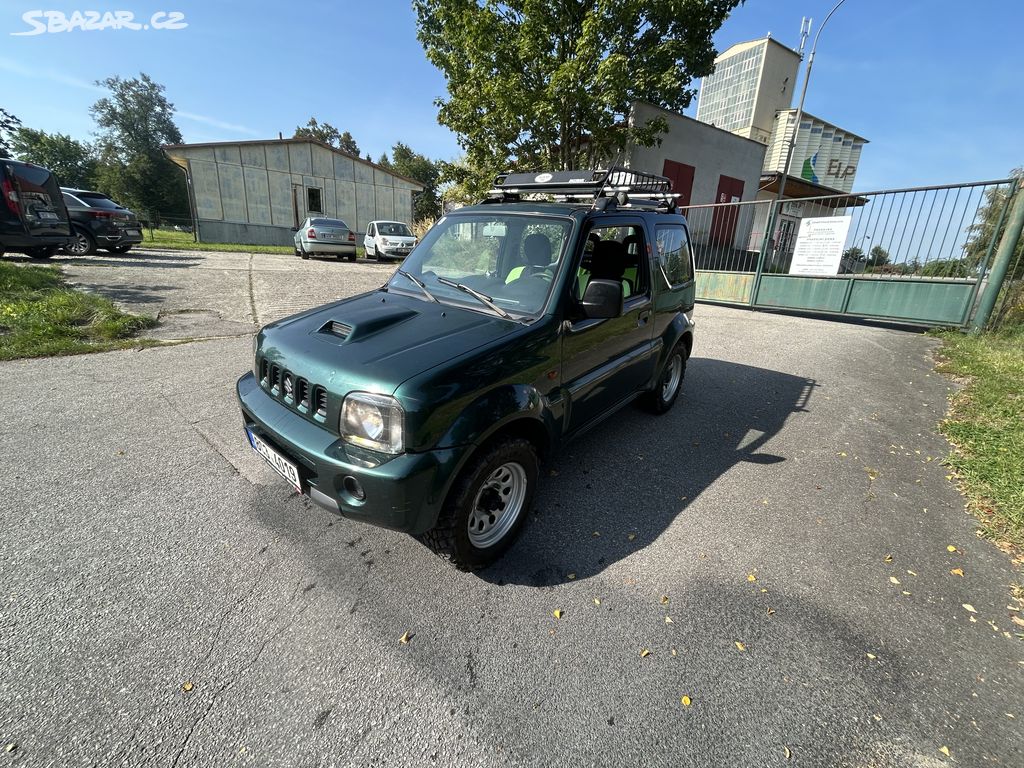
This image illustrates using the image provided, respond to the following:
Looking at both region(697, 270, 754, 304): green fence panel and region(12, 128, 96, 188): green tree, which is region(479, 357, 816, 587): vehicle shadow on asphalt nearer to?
region(697, 270, 754, 304): green fence panel

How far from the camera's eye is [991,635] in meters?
2.24

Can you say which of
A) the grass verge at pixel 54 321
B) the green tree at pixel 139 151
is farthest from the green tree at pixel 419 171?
the grass verge at pixel 54 321

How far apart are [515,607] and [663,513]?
4.47 feet

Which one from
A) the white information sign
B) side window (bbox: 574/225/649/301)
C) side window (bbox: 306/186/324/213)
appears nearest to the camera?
side window (bbox: 574/225/649/301)

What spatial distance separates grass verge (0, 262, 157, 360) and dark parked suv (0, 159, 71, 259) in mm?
2387

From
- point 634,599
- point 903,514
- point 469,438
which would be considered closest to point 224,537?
point 469,438

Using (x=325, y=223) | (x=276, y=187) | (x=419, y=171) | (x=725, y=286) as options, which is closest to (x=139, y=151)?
(x=419, y=171)

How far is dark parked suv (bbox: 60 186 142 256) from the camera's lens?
40.8ft

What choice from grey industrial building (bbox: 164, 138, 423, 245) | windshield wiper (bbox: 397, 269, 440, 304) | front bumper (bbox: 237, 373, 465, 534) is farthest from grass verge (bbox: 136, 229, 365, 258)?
front bumper (bbox: 237, 373, 465, 534)

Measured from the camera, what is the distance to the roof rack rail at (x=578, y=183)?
3.57 meters

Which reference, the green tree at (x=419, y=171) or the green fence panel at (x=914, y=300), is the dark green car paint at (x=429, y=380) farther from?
the green tree at (x=419, y=171)

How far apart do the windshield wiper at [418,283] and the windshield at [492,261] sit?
0.07 feet

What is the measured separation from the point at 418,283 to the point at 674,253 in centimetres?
265

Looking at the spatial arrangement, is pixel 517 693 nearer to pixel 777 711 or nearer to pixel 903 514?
pixel 777 711
